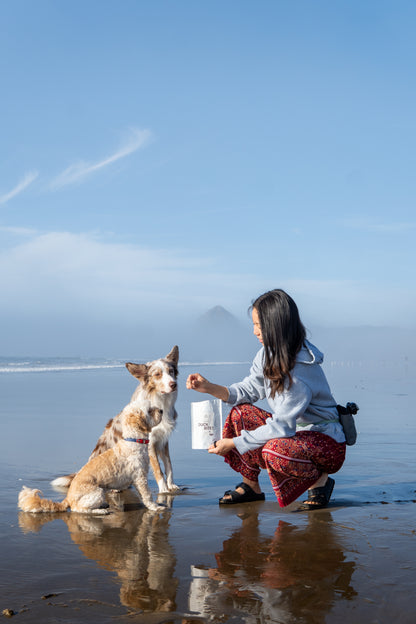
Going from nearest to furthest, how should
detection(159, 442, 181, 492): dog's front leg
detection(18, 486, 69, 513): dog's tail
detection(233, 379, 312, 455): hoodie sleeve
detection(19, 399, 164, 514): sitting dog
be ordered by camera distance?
detection(233, 379, 312, 455): hoodie sleeve
detection(18, 486, 69, 513): dog's tail
detection(19, 399, 164, 514): sitting dog
detection(159, 442, 181, 492): dog's front leg

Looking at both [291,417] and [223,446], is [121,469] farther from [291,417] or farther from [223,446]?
[291,417]

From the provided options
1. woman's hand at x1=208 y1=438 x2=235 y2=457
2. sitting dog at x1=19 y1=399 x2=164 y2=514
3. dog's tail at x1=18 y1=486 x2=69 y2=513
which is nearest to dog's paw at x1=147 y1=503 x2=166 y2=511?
sitting dog at x1=19 y1=399 x2=164 y2=514

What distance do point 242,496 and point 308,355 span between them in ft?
4.65

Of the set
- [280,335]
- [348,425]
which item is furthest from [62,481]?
[348,425]

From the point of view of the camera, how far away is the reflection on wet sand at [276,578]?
268 cm

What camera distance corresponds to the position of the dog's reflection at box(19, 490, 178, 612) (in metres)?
2.88

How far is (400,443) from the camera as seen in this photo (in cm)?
786

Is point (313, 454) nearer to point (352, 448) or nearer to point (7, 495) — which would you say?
point (7, 495)

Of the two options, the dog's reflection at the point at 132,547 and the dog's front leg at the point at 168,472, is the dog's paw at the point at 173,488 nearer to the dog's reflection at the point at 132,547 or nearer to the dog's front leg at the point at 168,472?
the dog's front leg at the point at 168,472

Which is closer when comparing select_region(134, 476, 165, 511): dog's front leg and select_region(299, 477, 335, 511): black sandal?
select_region(299, 477, 335, 511): black sandal

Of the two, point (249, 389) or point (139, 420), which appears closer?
point (139, 420)

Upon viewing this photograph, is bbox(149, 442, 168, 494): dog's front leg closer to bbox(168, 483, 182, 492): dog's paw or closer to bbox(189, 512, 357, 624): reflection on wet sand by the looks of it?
bbox(168, 483, 182, 492): dog's paw

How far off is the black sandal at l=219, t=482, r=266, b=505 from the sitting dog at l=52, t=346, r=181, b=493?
75 centimetres

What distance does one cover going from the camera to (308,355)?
4.57m
